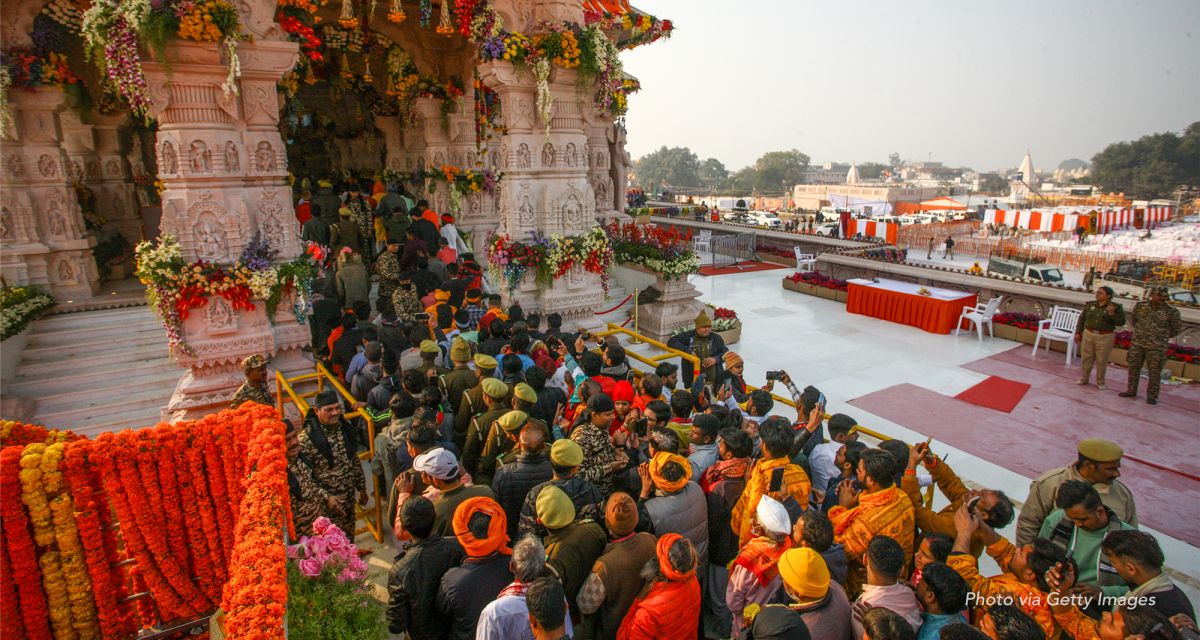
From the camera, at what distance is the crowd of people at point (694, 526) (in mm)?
2686

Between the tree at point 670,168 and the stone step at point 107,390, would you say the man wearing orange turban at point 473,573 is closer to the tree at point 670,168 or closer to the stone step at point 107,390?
the stone step at point 107,390

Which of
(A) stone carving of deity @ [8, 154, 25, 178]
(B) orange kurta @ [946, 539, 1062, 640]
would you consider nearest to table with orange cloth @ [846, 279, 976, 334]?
(B) orange kurta @ [946, 539, 1062, 640]

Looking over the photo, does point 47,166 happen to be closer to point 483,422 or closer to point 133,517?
point 133,517

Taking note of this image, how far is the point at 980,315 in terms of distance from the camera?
1174cm

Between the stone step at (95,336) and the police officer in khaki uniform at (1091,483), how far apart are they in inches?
419

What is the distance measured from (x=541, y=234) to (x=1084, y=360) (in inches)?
352

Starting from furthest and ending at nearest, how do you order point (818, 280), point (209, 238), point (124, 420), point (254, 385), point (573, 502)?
1. point (818, 280)
2. point (124, 420)
3. point (209, 238)
4. point (254, 385)
5. point (573, 502)

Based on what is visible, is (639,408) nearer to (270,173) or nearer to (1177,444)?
(270,173)

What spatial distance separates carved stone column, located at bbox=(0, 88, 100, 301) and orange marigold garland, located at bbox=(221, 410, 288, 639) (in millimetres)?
9071

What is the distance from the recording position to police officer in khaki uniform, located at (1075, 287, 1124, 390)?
345 inches

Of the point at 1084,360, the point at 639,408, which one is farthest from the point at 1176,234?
the point at 639,408

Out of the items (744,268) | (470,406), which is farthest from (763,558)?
(744,268)

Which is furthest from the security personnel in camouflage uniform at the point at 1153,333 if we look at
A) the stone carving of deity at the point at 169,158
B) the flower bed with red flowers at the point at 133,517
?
the stone carving of deity at the point at 169,158

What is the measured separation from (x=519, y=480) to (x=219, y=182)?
252 inches
